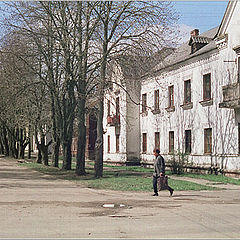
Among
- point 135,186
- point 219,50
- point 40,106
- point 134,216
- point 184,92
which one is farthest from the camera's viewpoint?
point 40,106

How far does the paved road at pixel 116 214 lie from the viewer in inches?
344

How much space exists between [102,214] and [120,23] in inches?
541

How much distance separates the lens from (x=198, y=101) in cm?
2964

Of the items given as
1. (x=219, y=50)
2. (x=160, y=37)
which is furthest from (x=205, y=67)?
(x=160, y=37)

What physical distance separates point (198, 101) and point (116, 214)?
19194 millimetres

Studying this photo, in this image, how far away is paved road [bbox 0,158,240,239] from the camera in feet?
28.6

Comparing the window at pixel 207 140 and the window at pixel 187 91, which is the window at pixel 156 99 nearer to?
the window at pixel 187 91

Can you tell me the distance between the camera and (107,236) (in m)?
8.33

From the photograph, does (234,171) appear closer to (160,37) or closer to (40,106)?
(160,37)

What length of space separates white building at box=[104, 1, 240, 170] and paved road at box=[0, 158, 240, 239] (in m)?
8.38

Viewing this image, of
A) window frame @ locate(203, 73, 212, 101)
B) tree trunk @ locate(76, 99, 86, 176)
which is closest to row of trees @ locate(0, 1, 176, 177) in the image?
tree trunk @ locate(76, 99, 86, 176)

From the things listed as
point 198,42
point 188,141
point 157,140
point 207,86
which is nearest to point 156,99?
point 157,140

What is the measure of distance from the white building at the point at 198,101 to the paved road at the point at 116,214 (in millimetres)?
8381

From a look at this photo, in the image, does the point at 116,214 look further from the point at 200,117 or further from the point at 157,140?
the point at 157,140
